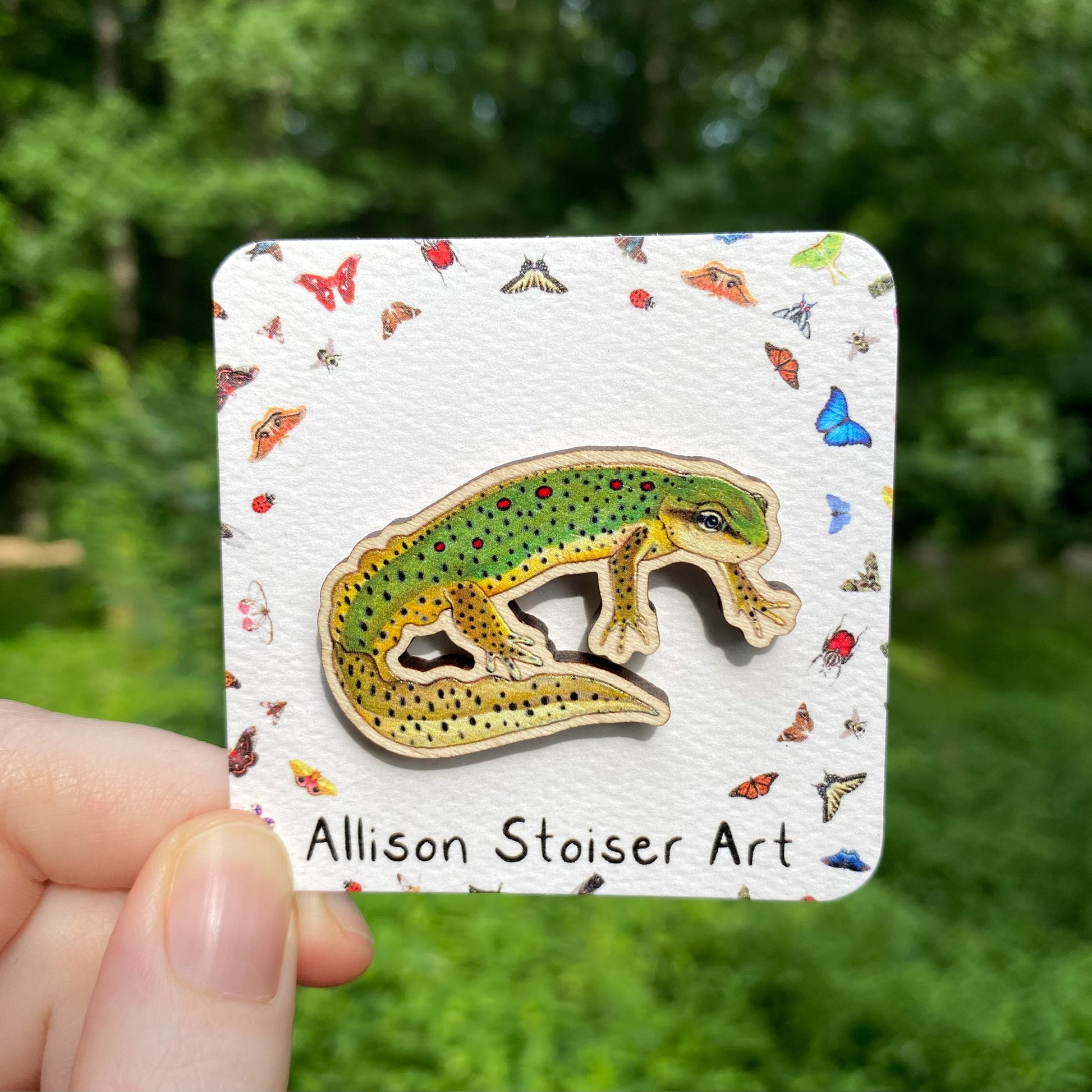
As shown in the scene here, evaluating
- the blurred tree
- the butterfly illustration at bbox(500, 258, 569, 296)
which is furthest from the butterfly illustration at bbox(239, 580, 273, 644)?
the blurred tree

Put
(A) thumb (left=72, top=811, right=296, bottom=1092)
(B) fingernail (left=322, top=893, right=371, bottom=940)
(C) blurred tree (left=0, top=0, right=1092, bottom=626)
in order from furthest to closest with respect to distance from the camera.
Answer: (C) blurred tree (left=0, top=0, right=1092, bottom=626)
(B) fingernail (left=322, top=893, right=371, bottom=940)
(A) thumb (left=72, top=811, right=296, bottom=1092)

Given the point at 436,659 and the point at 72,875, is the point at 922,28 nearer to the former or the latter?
the point at 436,659

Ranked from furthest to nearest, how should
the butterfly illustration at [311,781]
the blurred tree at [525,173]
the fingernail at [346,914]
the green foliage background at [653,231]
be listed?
the blurred tree at [525,173] < the green foliage background at [653,231] < the fingernail at [346,914] < the butterfly illustration at [311,781]

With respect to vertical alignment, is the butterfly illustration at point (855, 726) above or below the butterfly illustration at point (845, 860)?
above

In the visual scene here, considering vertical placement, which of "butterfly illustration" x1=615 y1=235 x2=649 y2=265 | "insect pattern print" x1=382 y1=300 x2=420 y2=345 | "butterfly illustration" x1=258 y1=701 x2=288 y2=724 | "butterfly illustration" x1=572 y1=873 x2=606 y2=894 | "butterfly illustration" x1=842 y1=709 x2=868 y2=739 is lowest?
"butterfly illustration" x1=572 y1=873 x2=606 y2=894

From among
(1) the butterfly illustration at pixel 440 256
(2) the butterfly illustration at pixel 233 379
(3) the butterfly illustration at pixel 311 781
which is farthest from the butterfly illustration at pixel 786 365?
(3) the butterfly illustration at pixel 311 781

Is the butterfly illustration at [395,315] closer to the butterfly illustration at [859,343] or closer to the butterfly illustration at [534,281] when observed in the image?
the butterfly illustration at [534,281]

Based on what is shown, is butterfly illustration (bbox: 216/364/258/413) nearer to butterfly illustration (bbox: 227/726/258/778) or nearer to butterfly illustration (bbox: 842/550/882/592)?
butterfly illustration (bbox: 227/726/258/778)
